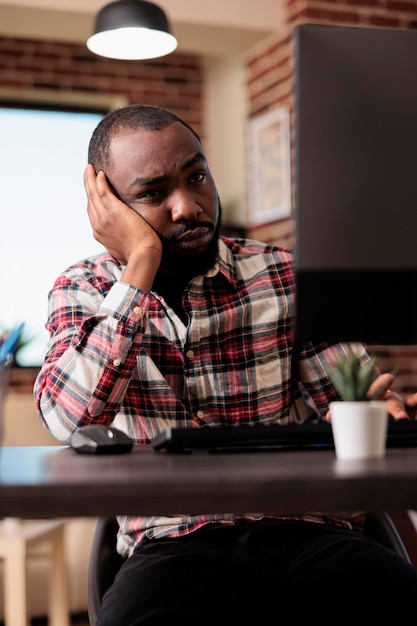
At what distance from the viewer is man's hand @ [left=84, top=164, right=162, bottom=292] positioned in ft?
4.49

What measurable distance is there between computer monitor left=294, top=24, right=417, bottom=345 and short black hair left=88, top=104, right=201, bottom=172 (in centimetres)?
64

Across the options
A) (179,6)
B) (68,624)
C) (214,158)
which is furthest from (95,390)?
(214,158)

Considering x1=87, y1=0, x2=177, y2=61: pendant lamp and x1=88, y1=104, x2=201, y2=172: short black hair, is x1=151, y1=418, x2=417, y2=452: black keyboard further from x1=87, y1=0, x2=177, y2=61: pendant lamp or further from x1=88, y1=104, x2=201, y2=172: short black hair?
x1=87, y1=0, x2=177, y2=61: pendant lamp

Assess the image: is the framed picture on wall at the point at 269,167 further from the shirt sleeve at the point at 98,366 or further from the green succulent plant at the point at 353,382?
the green succulent plant at the point at 353,382

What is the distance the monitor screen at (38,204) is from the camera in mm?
5426

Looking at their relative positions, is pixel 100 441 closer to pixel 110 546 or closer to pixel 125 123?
pixel 110 546

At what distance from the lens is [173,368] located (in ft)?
5.00

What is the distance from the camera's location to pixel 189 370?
4.95ft

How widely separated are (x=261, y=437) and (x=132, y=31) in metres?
2.73

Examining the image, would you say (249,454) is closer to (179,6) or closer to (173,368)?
(173,368)

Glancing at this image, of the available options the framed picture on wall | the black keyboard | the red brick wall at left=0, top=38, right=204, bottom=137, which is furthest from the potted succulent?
the red brick wall at left=0, top=38, right=204, bottom=137

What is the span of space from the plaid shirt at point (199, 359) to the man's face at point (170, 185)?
96 mm

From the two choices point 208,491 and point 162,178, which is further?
point 162,178

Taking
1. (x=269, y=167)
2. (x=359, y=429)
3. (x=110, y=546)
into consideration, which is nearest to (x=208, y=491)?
(x=359, y=429)
